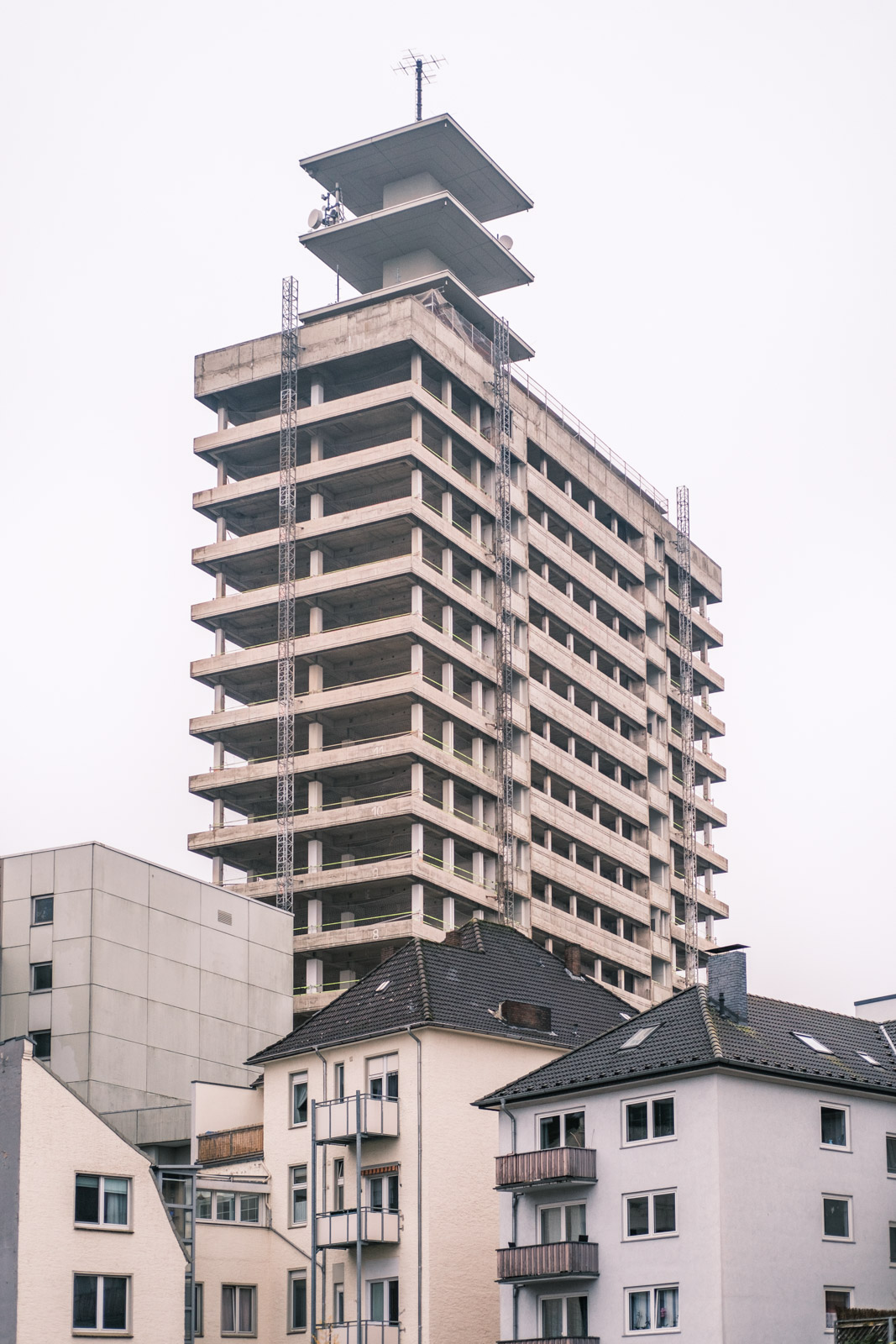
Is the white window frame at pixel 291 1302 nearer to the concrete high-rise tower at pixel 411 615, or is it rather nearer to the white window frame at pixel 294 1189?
the white window frame at pixel 294 1189

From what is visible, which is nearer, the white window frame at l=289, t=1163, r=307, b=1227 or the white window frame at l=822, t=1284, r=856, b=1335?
the white window frame at l=822, t=1284, r=856, b=1335

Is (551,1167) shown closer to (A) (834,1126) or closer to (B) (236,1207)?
(A) (834,1126)

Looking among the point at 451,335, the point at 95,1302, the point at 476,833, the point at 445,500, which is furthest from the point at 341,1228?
the point at 451,335

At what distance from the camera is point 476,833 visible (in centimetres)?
11612

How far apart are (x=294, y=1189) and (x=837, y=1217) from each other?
20.0 metres

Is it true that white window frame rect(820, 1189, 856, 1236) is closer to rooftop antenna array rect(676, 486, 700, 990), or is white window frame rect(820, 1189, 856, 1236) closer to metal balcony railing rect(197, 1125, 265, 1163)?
metal balcony railing rect(197, 1125, 265, 1163)

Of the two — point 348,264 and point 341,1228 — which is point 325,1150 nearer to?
point 341,1228

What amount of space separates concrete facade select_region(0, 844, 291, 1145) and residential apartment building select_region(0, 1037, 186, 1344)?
718 inches

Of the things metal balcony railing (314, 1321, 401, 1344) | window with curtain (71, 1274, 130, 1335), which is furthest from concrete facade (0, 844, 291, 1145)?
window with curtain (71, 1274, 130, 1335)

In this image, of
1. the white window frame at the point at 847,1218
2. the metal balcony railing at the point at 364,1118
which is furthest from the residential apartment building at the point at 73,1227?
the white window frame at the point at 847,1218

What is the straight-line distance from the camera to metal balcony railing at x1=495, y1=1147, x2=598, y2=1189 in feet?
189

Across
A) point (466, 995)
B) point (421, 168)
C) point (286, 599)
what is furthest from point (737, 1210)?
point (421, 168)

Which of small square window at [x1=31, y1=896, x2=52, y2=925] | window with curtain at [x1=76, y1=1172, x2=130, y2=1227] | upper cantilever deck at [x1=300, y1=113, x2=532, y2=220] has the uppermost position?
upper cantilever deck at [x1=300, y1=113, x2=532, y2=220]

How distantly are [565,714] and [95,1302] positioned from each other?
77.9m
